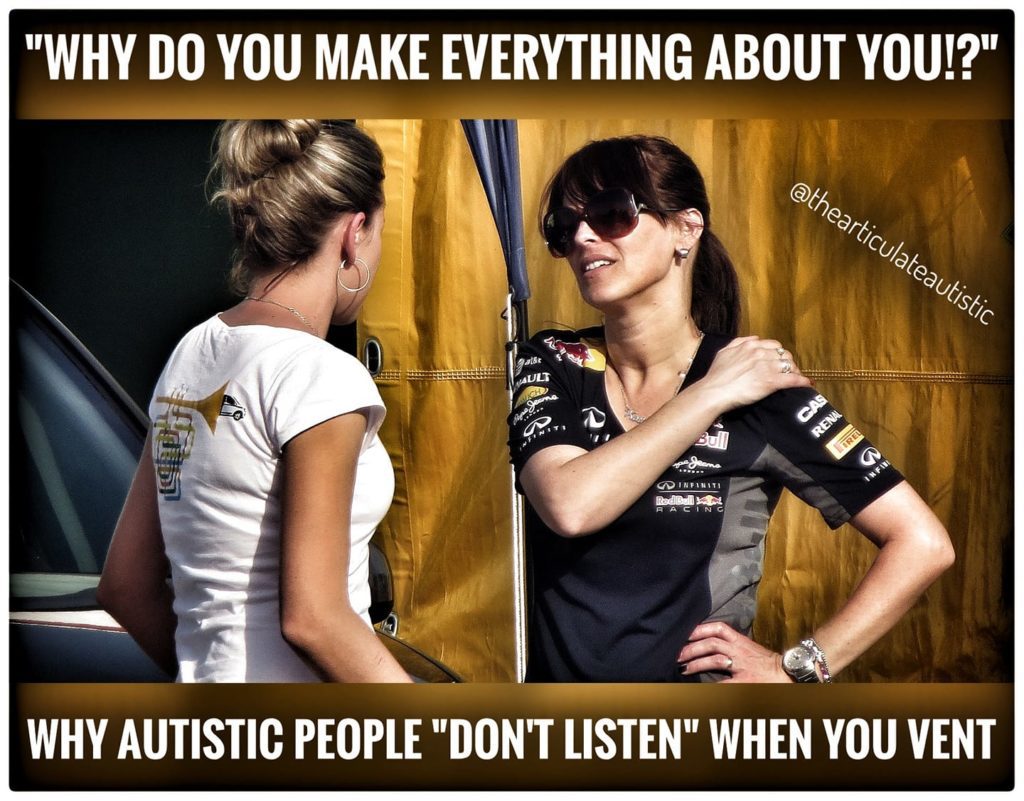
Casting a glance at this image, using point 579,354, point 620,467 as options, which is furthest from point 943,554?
point 579,354

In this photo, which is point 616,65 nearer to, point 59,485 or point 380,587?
point 380,587

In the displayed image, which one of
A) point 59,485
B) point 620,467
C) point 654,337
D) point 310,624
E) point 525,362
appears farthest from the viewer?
point 59,485

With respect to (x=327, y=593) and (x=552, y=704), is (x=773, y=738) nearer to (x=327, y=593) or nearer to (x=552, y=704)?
(x=552, y=704)

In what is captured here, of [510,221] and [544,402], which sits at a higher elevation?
[510,221]

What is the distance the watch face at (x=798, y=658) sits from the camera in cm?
327

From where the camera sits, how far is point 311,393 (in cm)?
242

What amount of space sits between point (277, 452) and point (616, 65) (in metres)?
1.63

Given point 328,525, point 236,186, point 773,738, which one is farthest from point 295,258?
point 773,738

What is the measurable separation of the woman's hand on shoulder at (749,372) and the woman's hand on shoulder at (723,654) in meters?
0.59

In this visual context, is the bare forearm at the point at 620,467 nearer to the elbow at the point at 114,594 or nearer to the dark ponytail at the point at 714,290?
the dark ponytail at the point at 714,290

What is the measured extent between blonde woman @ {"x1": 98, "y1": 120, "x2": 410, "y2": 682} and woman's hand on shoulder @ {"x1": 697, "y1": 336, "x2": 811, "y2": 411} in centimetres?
96

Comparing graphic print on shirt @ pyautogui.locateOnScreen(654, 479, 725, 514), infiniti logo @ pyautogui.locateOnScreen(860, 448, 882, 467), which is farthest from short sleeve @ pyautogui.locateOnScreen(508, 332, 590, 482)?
infiniti logo @ pyautogui.locateOnScreen(860, 448, 882, 467)

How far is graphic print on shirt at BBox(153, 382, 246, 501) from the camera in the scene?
2.48 m

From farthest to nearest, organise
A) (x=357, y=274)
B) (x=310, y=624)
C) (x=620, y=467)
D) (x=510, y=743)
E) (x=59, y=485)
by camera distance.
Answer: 1. (x=59, y=485)
2. (x=510, y=743)
3. (x=620, y=467)
4. (x=357, y=274)
5. (x=310, y=624)
